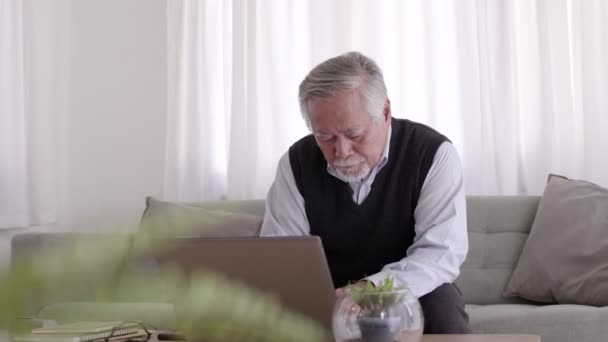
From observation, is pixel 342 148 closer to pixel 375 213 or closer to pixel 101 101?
pixel 375 213

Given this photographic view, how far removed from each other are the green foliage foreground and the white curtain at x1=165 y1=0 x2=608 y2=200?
326 centimetres

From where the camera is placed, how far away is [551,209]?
10.2 ft

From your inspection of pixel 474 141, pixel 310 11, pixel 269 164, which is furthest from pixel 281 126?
pixel 474 141

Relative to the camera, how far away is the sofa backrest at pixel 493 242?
317 centimetres

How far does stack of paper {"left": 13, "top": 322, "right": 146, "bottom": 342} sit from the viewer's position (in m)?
1.69

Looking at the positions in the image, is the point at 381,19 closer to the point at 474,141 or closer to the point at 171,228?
the point at 474,141

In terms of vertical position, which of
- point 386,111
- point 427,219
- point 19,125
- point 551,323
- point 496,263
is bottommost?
point 551,323

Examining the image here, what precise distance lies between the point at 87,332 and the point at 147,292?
4.49ft

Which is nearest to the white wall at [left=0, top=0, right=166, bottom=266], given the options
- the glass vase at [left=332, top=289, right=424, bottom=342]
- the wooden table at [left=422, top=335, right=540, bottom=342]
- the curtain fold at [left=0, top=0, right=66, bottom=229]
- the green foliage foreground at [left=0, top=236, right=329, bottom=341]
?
the curtain fold at [left=0, top=0, right=66, bottom=229]

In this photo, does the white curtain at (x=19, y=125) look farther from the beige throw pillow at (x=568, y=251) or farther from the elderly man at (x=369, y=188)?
the beige throw pillow at (x=568, y=251)

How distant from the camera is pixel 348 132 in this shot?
2240 millimetres

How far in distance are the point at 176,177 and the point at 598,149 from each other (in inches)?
72.9

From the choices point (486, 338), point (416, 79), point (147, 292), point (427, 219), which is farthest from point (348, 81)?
point (147, 292)

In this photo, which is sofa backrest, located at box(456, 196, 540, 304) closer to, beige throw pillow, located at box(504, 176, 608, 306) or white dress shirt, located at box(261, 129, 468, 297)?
beige throw pillow, located at box(504, 176, 608, 306)
